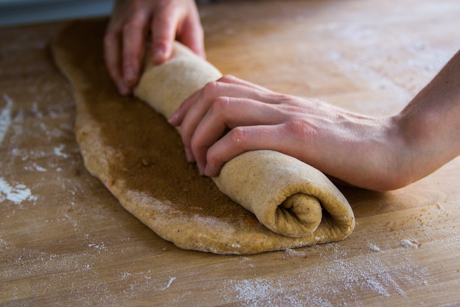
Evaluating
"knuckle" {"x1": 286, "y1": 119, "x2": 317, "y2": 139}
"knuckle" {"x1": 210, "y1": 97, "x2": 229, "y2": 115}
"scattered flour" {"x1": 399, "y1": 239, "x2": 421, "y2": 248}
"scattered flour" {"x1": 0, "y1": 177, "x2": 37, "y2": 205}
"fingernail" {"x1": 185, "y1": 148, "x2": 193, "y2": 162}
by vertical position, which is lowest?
"scattered flour" {"x1": 0, "y1": 177, "x2": 37, "y2": 205}

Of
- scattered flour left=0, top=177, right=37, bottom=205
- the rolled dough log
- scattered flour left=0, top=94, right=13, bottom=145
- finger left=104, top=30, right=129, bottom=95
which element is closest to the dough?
the rolled dough log

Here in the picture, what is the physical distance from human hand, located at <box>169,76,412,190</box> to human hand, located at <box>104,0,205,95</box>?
0.67m

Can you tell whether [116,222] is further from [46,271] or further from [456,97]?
[456,97]

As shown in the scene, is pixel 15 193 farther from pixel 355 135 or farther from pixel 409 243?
pixel 409 243

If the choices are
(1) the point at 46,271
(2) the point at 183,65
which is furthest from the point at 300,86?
(1) the point at 46,271

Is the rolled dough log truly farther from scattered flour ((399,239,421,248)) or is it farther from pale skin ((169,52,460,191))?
scattered flour ((399,239,421,248))

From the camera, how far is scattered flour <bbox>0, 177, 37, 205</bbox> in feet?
4.91

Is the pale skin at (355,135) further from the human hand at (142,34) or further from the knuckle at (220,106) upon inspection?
the human hand at (142,34)

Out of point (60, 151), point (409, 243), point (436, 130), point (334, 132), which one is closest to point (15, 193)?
point (60, 151)

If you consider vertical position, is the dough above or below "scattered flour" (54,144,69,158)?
above

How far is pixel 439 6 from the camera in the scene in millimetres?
2986

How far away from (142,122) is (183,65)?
319mm

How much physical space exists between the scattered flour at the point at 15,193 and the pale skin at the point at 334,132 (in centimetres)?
61

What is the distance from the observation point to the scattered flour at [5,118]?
6.22 ft
